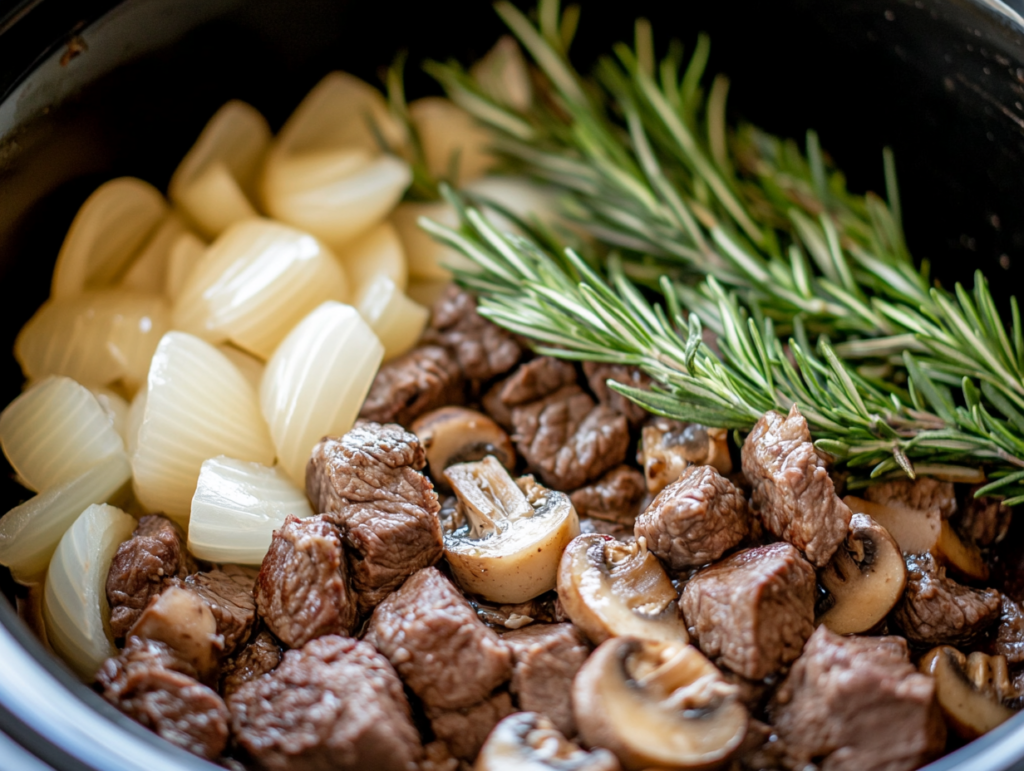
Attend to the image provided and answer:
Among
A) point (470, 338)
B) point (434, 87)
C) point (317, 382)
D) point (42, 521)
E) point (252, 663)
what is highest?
point (434, 87)

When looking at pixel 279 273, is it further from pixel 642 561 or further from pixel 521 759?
pixel 521 759

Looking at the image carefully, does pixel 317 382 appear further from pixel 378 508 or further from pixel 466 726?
pixel 466 726

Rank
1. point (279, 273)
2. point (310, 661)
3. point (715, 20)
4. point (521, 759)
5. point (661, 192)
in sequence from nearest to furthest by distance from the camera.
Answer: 1. point (521, 759)
2. point (310, 661)
3. point (279, 273)
4. point (661, 192)
5. point (715, 20)

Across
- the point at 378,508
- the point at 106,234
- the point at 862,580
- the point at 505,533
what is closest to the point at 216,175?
the point at 106,234

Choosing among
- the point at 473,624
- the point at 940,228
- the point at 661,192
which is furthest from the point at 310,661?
the point at 940,228

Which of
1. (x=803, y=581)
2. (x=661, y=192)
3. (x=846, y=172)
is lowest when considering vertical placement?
(x=803, y=581)

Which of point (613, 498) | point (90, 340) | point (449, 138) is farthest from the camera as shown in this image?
point (449, 138)

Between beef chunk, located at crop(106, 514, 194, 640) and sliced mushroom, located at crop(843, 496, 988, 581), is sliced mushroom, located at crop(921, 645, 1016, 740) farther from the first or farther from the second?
beef chunk, located at crop(106, 514, 194, 640)
